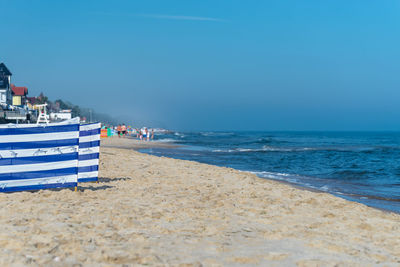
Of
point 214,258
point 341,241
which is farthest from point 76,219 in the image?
point 341,241

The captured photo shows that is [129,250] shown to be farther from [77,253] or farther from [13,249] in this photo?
[13,249]

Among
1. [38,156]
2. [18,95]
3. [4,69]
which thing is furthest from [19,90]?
[38,156]

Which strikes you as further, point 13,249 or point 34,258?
point 13,249

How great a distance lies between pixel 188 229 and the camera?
17.0 feet

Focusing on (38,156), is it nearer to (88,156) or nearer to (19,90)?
(88,156)

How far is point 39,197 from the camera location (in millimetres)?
7020

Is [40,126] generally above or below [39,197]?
above

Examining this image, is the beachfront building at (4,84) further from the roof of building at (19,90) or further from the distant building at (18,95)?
the roof of building at (19,90)

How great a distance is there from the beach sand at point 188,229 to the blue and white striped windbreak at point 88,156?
459 millimetres

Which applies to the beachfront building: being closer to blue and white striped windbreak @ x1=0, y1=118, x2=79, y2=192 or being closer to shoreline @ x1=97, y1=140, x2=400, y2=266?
blue and white striped windbreak @ x1=0, y1=118, x2=79, y2=192

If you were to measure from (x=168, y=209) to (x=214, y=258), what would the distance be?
250 cm

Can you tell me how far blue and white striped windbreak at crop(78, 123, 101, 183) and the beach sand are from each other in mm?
459

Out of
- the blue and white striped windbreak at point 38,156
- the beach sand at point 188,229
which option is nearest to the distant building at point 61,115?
the blue and white striped windbreak at point 38,156

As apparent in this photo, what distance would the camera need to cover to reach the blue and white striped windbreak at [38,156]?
24.2 ft
